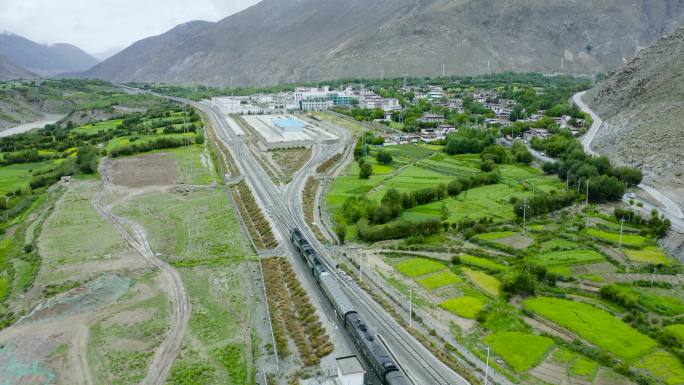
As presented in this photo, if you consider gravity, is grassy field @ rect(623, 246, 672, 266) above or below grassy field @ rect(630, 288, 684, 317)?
above

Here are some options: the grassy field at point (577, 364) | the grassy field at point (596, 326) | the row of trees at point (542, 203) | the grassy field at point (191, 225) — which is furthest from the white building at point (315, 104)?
the grassy field at point (577, 364)

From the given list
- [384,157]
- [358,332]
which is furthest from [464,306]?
[384,157]

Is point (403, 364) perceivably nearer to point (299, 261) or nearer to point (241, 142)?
point (299, 261)

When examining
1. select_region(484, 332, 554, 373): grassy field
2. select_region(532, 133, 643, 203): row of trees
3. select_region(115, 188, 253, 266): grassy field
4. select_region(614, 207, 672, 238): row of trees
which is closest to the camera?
select_region(484, 332, 554, 373): grassy field

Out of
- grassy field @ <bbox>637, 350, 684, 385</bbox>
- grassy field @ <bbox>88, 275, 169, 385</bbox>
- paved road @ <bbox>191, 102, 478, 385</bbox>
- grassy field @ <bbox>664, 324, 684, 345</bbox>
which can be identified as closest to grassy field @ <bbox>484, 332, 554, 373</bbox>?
paved road @ <bbox>191, 102, 478, 385</bbox>

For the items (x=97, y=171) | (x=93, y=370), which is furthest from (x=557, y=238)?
(x=97, y=171)

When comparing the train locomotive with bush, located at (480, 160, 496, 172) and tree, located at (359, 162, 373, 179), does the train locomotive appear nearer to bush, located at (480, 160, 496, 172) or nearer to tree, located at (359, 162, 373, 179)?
tree, located at (359, 162, 373, 179)
